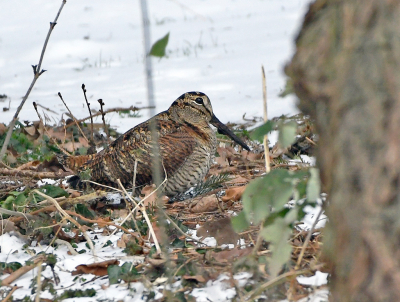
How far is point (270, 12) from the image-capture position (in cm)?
1253

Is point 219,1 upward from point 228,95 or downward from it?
upward

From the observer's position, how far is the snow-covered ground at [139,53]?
765 centimetres

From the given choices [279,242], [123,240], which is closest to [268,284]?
[279,242]

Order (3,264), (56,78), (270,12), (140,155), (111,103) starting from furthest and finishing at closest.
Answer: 1. (270,12)
2. (56,78)
3. (111,103)
4. (140,155)
5. (3,264)

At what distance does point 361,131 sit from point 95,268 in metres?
1.54

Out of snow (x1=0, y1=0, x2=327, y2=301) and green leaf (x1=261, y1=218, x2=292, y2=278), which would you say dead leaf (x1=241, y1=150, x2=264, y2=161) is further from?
green leaf (x1=261, y1=218, x2=292, y2=278)

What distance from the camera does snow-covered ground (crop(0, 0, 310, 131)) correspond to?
7.65 metres

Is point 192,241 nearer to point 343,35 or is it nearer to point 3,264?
point 3,264

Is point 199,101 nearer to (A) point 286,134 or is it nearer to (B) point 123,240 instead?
(B) point 123,240

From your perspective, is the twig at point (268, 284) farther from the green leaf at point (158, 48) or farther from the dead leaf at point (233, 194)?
the dead leaf at point (233, 194)

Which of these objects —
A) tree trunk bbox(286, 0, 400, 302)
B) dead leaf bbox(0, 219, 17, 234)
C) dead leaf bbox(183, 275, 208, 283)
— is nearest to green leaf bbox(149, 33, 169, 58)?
tree trunk bbox(286, 0, 400, 302)

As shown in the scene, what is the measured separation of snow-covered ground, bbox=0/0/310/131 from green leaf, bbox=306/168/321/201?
176 inches

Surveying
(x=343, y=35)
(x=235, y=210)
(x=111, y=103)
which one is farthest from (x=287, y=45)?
(x=343, y=35)

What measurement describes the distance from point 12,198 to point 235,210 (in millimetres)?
1387
